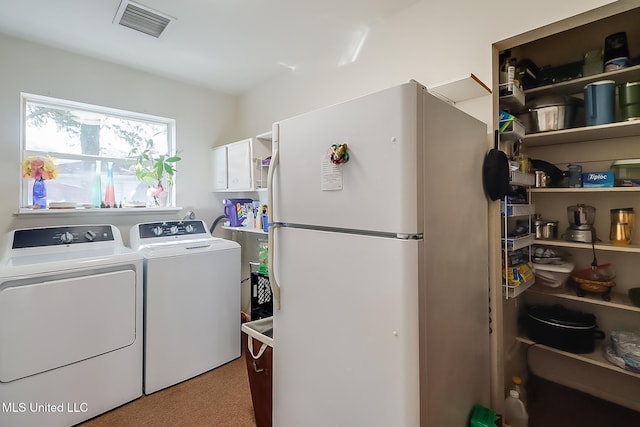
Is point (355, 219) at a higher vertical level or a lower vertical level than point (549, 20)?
lower

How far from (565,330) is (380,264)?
1.59 m

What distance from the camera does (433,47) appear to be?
1.72 m

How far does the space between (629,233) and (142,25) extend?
11.0 feet

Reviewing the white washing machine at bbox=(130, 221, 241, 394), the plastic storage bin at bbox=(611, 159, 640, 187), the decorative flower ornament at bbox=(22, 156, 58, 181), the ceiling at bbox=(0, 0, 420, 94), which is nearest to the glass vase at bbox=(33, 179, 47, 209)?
the decorative flower ornament at bbox=(22, 156, 58, 181)

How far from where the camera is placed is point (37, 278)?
65.5 inches

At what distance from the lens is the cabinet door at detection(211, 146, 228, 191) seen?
9.77ft

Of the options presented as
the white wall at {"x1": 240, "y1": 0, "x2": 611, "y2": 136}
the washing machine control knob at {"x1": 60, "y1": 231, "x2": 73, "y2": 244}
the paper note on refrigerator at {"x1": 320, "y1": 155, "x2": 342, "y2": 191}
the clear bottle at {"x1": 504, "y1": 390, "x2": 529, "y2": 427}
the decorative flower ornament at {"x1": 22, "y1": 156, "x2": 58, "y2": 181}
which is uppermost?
the white wall at {"x1": 240, "y1": 0, "x2": 611, "y2": 136}

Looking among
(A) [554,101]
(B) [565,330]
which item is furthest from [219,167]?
(B) [565,330]

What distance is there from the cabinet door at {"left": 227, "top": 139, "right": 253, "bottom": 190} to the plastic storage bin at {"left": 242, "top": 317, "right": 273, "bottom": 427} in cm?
138

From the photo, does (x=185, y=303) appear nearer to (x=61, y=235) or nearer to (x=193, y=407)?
(x=193, y=407)

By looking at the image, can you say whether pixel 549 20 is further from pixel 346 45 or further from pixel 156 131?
pixel 156 131

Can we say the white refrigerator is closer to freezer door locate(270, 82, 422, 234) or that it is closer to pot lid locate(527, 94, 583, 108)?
freezer door locate(270, 82, 422, 234)

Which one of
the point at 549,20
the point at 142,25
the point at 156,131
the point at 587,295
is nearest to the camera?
the point at 549,20

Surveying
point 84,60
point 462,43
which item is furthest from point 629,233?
point 84,60
